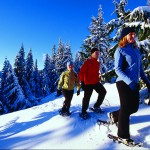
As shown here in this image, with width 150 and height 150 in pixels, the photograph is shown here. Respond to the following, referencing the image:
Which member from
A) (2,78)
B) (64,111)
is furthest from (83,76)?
(2,78)

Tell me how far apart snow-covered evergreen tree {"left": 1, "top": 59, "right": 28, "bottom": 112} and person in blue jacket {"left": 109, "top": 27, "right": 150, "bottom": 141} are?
3701 centimetres

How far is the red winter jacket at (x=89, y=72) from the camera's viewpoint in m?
8.84

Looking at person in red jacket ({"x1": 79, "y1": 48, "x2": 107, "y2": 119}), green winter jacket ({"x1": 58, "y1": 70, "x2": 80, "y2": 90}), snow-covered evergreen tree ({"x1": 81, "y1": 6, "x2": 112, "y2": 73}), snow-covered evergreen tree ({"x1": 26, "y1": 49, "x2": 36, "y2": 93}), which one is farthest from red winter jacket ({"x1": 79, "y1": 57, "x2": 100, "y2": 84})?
snow-covered evergreen tree ({"x1": 26, "y1": 49, "x2": 36, "y2": 93})

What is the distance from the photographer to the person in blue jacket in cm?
572

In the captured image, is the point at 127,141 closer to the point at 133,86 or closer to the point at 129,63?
the point at 133,86

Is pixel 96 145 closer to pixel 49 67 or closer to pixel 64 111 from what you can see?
pixel 64 111

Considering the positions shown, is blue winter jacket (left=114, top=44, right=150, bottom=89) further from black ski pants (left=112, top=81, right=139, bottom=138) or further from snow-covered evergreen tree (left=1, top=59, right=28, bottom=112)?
snow-covered evergreen tree (left=1, top=59, right=28, bottom=112)

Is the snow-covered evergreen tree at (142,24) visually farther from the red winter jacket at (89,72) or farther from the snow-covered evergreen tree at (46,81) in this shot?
the snow-covered evergreen tree at (46,81)

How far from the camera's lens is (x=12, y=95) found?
44375mm

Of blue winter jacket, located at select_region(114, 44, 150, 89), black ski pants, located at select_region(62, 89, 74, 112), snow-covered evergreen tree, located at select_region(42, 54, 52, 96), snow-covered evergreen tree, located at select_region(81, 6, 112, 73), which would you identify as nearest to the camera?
blue winter jacket, located at select_region(114, 44, 150, 89)

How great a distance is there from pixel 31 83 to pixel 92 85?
184 ft

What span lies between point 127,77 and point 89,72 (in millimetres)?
3378

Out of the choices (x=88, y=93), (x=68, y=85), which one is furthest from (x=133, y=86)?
(x=68, y=85)

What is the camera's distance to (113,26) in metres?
10.7
